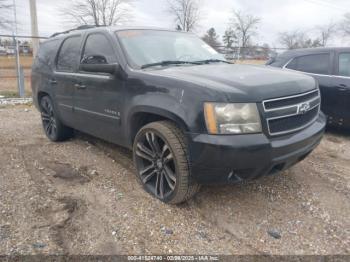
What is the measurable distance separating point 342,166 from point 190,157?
2.64 metres

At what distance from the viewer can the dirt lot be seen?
2.51 metres

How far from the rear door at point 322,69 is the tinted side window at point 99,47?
3.77m

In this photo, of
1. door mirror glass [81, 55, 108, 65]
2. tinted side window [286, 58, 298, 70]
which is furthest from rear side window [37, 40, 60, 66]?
tinted side window [286, 58, 298, 70]

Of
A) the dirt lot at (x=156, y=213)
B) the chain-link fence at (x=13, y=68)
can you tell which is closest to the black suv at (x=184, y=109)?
the dirt lot at (x=156, y=213)

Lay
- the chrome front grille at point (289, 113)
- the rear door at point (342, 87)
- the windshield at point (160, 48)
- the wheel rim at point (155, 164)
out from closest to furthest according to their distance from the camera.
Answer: the chrome front grille at point (289, 113), the wheel rim at point (155, 164), the windshield at point (160, 48), the rear door at point (342, 87)

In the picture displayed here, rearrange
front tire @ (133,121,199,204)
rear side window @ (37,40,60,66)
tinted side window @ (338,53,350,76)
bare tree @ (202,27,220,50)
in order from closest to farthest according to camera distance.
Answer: front tire @ (133,121,199,204) → rear side window @ (37,40,60,66) → tinted side window @ (338,53,350,76) → bare tree @ (202,27,220,50)

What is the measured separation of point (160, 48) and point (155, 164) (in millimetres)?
1423

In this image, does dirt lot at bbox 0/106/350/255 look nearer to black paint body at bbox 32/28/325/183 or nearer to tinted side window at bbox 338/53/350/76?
black paint body at bbox 32/28/325/183

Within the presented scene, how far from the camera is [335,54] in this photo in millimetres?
5398

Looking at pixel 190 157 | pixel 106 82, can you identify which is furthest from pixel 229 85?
pixel 106 82

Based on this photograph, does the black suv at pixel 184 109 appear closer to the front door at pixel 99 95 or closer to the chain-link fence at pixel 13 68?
the front door at pixel 99 95

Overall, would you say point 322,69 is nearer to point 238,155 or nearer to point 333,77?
point 333,77

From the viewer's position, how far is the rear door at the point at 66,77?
424cm

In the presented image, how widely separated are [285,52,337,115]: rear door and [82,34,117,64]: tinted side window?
3.77m
